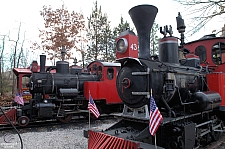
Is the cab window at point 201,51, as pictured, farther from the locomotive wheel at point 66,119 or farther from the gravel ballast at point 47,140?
the locomotive wheel at point 66,119

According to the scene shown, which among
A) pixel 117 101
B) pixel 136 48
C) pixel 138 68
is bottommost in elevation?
pixel 117 101

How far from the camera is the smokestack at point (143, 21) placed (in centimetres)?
454

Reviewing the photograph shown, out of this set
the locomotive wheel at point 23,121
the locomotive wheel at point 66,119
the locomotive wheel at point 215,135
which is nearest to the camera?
the locomotive wheel at point 215,135

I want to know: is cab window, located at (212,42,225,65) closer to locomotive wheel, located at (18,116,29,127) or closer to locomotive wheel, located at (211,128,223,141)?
locomotive wheel, located at (211,128,223,141)

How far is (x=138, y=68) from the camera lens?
14.2 feet

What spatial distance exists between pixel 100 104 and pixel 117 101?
92 centimetres

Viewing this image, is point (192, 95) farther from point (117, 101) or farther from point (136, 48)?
point (117, 101)

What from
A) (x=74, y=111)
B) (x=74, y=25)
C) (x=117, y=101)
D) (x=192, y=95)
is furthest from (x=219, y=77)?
(x=74, y=25)

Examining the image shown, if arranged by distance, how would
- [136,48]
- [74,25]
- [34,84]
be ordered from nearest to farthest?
1. [136,48]
2. [34,84]
3. [74,25]

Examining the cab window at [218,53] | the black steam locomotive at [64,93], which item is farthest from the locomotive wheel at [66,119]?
the cab window at [218,53]

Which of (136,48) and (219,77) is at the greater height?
(136,48)

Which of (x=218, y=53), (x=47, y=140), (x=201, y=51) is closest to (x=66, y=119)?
(x=47, y=140)

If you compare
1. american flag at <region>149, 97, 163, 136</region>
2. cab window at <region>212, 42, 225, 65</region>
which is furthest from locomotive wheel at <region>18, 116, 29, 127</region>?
cab window at <region>212, 42, 225, 65</region>

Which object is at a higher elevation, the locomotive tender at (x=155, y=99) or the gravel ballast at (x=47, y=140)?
the locomotive tender at (x=155, y=99)
